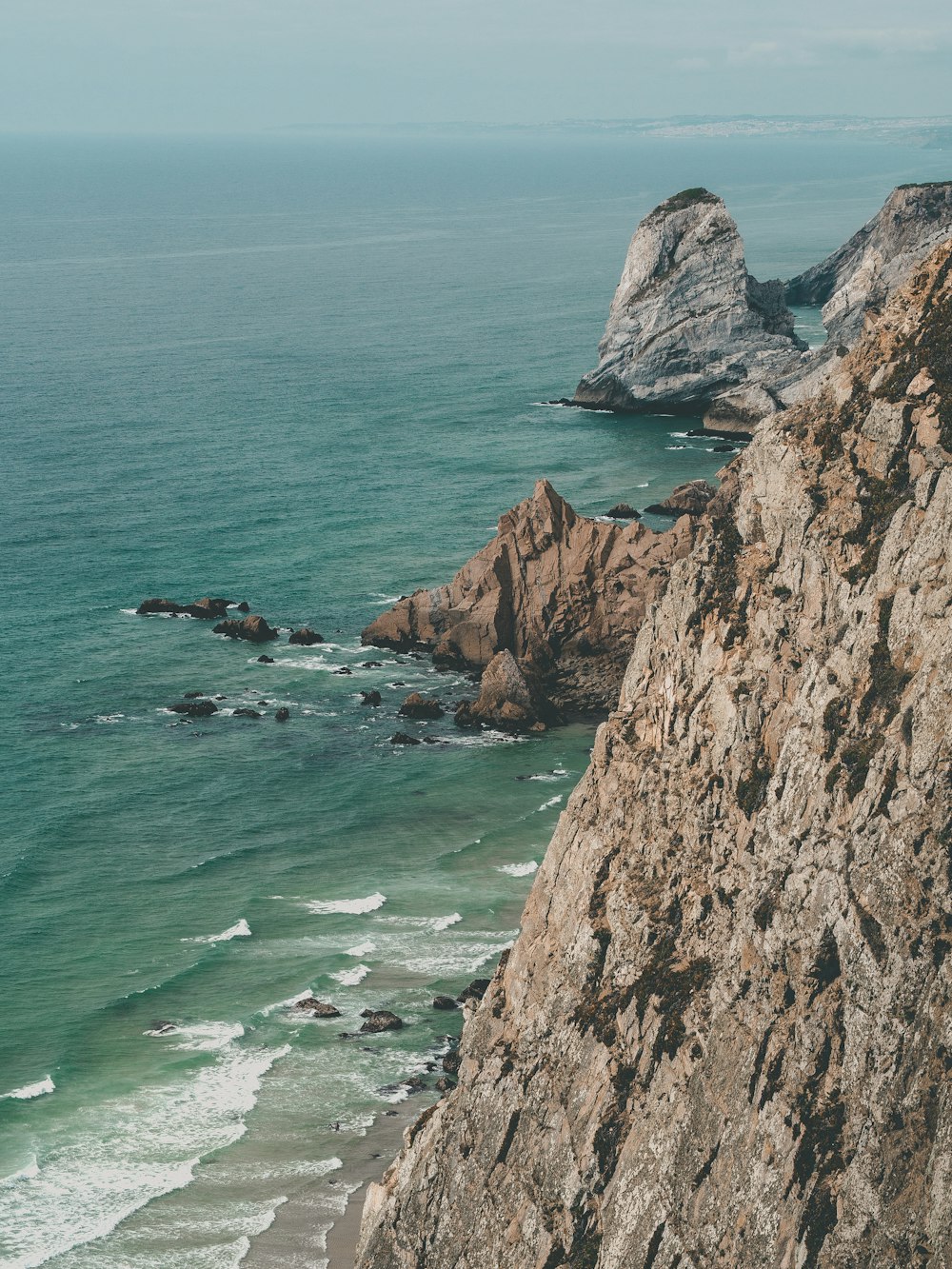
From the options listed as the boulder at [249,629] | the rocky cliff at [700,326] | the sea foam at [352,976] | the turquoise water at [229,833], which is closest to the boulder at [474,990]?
the turquoise water at [229,833]

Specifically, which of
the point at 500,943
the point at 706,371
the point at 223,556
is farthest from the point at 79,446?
the point at 500,943

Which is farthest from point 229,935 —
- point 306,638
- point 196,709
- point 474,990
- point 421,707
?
point 306,638

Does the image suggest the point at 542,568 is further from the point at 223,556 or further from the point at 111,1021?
the point at 111,1021

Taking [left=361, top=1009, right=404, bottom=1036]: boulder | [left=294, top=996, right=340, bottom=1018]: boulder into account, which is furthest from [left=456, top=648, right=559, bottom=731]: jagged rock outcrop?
[left=361, top=1009, right=404, bottom=1036]: boulder

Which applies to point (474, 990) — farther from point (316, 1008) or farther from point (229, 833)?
point (229, 833)

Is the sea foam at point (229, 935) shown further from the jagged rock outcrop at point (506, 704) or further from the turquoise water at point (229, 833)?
the jagged rock outcrop at point (506, 704)

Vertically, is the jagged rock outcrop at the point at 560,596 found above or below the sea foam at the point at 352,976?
above
